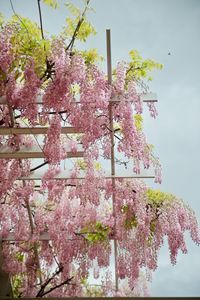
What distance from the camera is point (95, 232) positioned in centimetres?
Result: 642

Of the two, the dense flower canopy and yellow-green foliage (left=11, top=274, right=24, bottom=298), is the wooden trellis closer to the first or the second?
the dense flower canopy

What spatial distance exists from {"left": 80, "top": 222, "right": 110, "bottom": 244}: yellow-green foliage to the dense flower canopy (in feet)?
0.04

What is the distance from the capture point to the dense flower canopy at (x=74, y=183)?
4312 mm

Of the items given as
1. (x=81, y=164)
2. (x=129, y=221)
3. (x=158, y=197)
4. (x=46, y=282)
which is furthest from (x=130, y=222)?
(x=46, y=282)

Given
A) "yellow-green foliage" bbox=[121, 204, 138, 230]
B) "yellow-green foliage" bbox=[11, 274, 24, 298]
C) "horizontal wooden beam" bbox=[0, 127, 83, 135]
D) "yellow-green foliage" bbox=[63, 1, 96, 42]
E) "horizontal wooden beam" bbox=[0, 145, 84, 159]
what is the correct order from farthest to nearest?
"yellow-green foliage" bbox=[11, 274, 24, 298]
"yellow-green foliage" bbox=[121, 204, 138, 230]
"horizontal wooden beam" bbox=[0, 145, 84, 159]
"horizontal wooden beam" bbox=[0, 127, 83, 135]
"yellow-green foliage" bbox=[63, 1, 96, 42]

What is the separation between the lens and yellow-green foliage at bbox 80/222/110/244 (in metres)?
6.36

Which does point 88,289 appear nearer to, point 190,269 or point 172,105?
point 190,269

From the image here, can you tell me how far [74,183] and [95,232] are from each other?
28.7 inches

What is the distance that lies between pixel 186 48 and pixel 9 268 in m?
3.84

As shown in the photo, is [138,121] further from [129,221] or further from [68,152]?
[129,221]

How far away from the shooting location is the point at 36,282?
754 centimetres

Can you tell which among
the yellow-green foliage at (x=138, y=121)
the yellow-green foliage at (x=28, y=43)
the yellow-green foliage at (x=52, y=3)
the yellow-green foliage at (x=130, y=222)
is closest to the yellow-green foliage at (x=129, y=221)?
the yellow-green foliage at (x=130, y=222)

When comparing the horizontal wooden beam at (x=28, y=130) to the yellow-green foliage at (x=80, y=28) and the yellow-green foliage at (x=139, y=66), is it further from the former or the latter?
the yellow-green foliage at (x=80, y=28)

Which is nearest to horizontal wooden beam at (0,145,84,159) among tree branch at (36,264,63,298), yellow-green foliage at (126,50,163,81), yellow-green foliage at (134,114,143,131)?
yellow-green foliage at (134,114,143,131)
